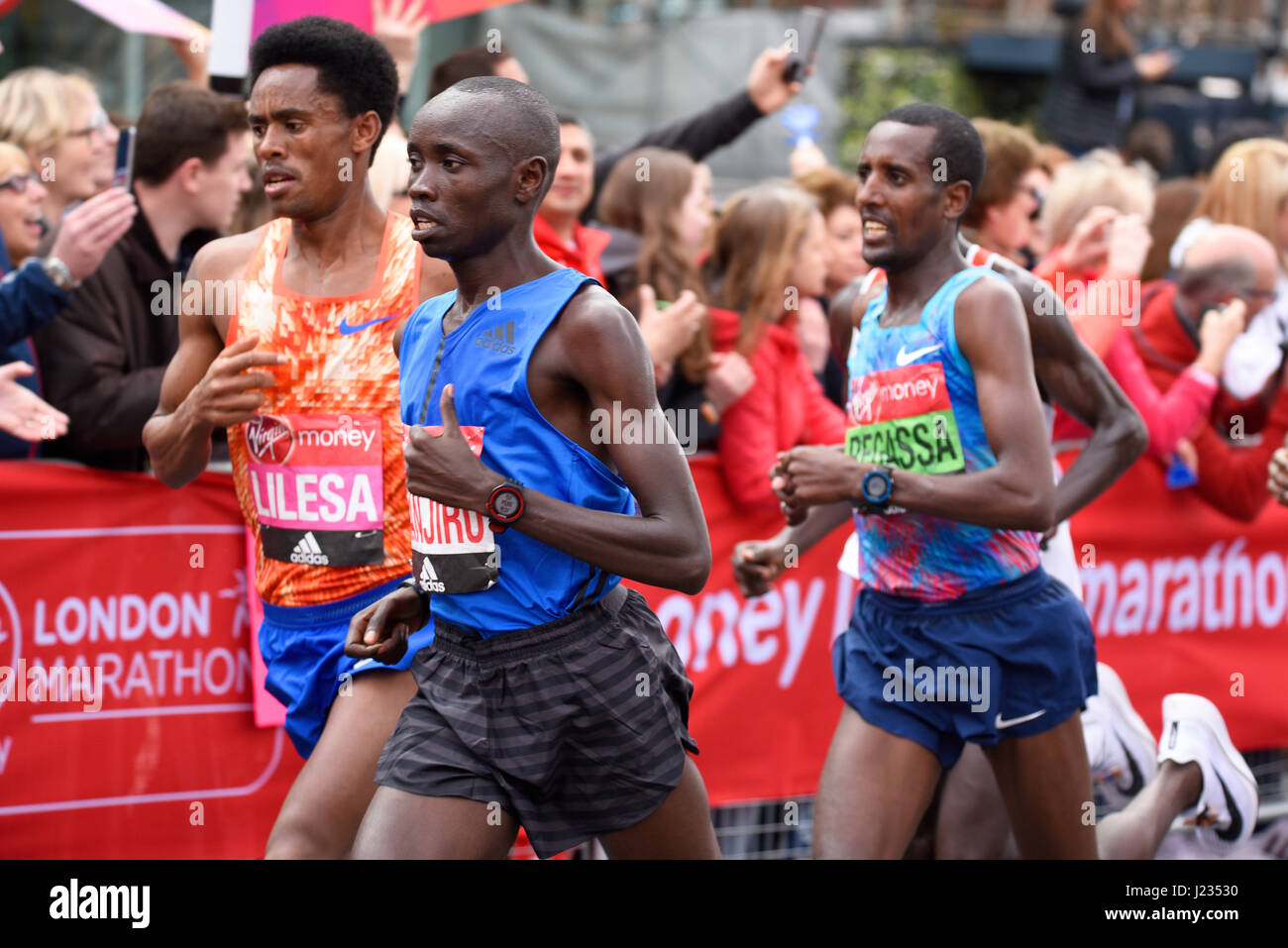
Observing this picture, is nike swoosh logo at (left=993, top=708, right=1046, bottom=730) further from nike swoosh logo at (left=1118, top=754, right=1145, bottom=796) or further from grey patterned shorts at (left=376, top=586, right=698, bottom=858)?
nike swoosh logo at (left=1118, top=754, right=1145, bottom=796)

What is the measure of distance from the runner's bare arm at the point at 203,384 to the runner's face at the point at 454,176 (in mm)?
640

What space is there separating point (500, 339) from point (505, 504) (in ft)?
1.20

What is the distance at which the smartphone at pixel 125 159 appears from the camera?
15.3ft

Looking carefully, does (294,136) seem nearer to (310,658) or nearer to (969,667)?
(310,658)

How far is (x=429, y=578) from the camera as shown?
3295 mm

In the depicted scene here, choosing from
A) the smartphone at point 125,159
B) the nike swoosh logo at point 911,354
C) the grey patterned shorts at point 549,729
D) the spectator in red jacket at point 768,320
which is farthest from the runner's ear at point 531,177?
the spectator in red jacket at point 768,320

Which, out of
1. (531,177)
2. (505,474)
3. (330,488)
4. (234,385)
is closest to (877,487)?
(505,474)

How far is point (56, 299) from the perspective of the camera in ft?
15.1

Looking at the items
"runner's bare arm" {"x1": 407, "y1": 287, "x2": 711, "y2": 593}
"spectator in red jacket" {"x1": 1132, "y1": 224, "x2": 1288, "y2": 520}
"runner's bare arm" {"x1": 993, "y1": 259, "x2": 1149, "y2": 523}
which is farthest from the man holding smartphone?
"spectator in red jacket" {"x1": 1132, "y1": 224, "x2": 1288, "y2": 520}

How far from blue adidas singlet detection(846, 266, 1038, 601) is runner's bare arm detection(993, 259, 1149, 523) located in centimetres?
26

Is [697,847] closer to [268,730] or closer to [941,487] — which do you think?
[941,487]

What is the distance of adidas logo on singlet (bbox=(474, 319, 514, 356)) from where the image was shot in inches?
126

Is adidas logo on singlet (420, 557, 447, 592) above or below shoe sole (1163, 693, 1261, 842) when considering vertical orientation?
above

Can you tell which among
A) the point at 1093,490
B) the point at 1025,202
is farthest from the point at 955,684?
the point at 1025,202
